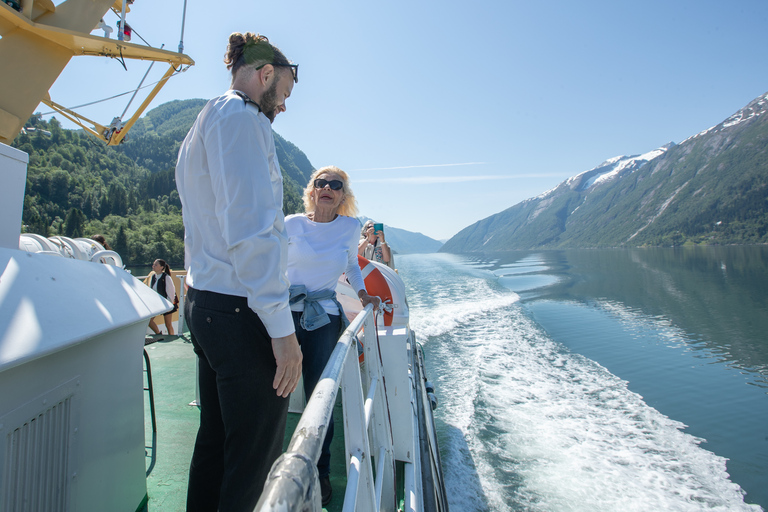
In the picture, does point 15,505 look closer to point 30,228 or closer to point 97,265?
point 97,265

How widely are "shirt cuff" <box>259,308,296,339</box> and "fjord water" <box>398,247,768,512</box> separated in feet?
11.0

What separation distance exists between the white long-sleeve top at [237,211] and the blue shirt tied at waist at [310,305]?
0.75 metres

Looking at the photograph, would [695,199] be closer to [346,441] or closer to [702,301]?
[702,301]

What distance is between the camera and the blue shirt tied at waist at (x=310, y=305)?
1.91 metres

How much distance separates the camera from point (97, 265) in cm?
140

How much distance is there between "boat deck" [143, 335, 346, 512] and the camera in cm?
215

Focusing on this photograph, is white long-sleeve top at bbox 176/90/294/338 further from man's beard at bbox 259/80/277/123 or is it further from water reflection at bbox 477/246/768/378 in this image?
water reflection at bbox 477/246/768/378

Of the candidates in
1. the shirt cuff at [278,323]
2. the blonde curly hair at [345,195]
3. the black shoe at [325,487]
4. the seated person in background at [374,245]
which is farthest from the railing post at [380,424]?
the seated person in background at [374,245]

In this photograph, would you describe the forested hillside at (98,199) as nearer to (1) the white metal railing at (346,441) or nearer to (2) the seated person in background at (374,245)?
(2) the seated person in background at (374,245)

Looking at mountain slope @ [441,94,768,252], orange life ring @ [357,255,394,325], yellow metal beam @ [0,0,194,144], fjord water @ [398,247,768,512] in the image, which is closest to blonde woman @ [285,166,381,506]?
orange life ring @ [357,255,394,325]

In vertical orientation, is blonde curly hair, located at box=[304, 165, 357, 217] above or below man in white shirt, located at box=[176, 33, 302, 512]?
above

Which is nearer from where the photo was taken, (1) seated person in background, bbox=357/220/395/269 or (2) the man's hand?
(2) the man's hand

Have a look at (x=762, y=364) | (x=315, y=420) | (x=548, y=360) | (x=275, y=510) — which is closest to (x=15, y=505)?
(x=315, y=420)

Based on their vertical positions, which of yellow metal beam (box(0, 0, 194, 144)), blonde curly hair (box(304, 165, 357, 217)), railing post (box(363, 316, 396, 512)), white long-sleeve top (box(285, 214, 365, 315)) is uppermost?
yellow metal beam (box(0, 0, 194, 144))
